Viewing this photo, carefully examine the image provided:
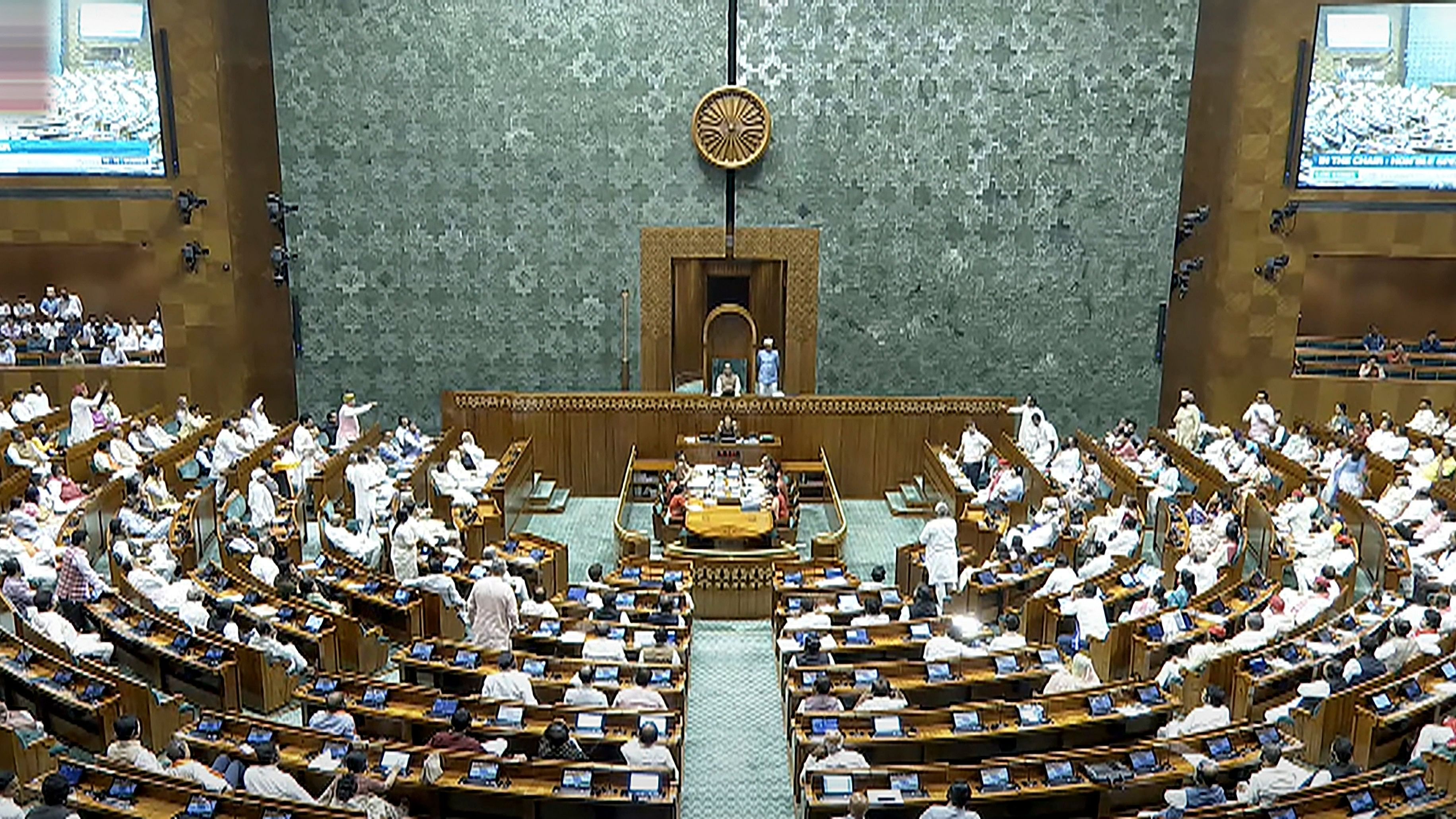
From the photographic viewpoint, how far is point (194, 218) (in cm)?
1822

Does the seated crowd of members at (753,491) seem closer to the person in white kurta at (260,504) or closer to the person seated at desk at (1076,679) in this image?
the person in white kurta at (260,504)

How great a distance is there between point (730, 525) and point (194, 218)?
11.9 m

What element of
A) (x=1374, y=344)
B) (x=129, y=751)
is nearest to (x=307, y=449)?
(x=129, y=751)

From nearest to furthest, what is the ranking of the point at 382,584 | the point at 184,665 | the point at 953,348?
the point at 184,665
the point at 382,584
the point at 953,348

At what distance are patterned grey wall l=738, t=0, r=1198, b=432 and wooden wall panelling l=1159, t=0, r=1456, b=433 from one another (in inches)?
22.9

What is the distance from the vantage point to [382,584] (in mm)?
11062

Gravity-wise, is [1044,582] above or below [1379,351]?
below

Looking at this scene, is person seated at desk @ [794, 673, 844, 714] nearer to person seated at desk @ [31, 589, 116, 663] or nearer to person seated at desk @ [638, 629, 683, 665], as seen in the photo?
person seated at desk @ [638, 629, 683, 665]

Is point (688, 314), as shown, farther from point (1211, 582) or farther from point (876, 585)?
point (1211, 582)

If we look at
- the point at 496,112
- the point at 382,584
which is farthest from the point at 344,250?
the point at 382,584

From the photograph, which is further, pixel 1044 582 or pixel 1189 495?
pixel 1189 495

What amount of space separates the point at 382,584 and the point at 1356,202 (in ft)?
56.6

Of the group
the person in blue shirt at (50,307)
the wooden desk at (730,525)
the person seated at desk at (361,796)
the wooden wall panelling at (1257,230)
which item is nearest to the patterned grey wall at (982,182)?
the wooden wall panelling at (1257,230)

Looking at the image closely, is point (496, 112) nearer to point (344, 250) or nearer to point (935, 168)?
point (344, 250)
